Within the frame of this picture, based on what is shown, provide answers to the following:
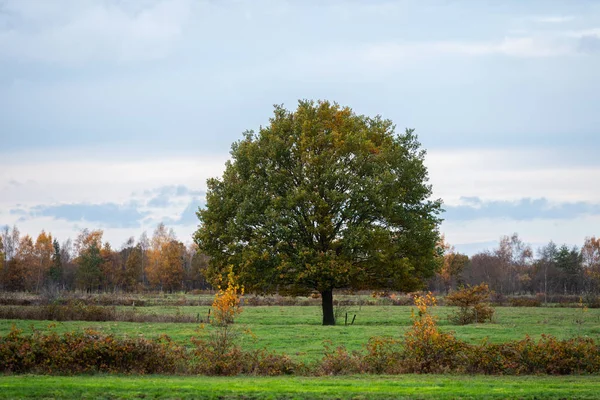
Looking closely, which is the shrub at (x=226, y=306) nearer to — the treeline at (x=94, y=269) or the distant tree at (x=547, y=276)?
the treeline at (x=94, y=269)

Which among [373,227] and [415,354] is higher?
[373,227]

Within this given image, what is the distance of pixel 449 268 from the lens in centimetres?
10700

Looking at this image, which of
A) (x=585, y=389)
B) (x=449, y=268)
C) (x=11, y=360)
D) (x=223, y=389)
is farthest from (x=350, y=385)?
(x=449, y=268)

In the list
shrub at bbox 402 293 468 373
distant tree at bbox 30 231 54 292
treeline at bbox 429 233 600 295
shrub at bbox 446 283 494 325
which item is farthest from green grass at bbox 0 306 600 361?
distant tree at bbox 30 231 54 292

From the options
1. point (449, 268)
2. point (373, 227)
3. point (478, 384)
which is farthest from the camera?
point (449, 268)

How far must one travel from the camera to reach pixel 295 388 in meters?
16.3

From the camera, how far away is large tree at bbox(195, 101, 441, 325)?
122 feet

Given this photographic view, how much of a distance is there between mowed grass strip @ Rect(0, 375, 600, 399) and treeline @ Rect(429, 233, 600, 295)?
7531 centimetres

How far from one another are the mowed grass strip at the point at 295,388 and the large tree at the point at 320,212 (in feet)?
59.0

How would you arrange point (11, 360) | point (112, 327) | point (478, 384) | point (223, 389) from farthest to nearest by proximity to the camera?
point (112, 327) < point (11, 360) < point (478, 384) < point (223, 389)

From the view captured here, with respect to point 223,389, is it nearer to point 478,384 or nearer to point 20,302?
point 478,384

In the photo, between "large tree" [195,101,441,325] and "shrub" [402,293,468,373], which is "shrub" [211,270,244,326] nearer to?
"shrub" [402,293,468,373]

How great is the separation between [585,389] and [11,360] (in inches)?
671

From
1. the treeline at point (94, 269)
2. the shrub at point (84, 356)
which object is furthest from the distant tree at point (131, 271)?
the shrub at point (84, 356)
